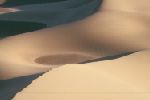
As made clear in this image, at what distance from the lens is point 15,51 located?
16.0m

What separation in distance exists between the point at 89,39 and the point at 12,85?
21.1 ft

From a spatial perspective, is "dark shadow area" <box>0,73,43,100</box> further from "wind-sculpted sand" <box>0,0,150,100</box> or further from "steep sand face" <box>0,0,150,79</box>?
"steep sand face" <box>0,0,150,79</box>

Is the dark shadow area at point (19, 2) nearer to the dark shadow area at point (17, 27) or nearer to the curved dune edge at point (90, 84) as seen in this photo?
the dark shadow area at point (17, 27)

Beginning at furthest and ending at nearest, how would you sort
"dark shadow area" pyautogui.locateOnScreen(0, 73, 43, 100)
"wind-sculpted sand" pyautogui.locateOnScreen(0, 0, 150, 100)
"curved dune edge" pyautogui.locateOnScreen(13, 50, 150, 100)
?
"dark shadow area" pyautogui.locateOnScreen(0, 73, 43, 100) < "wind-sculpted sand" pyautogui.locateOnScreen(0, 0, 150, 100) < "curved dune edge" pyautogui.locateOnScreen(13, 50, 150, 100)

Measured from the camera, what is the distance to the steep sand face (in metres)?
15.7

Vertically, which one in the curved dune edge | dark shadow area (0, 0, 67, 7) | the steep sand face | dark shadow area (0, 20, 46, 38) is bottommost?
the curved dune edge

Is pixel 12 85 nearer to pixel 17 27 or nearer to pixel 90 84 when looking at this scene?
pixel 90 84

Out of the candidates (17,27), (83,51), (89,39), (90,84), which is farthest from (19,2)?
(90,84)

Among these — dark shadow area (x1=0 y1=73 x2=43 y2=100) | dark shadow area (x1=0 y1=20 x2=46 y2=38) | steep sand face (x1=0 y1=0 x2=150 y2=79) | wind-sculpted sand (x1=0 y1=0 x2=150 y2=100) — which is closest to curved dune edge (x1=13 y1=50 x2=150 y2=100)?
wind-sculpted sand (x1=0 y1=0 x2=150 y2=100)

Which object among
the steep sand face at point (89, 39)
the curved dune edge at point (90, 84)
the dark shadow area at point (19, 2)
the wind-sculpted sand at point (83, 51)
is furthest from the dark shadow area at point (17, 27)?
the curved dune edge at point (90, 84)

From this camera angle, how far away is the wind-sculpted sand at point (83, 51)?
329 inches

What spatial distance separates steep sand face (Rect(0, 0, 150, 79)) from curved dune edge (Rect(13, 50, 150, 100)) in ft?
14.7

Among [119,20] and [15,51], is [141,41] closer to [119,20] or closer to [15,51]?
[119,20]

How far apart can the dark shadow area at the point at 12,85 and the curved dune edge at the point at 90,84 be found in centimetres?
159
